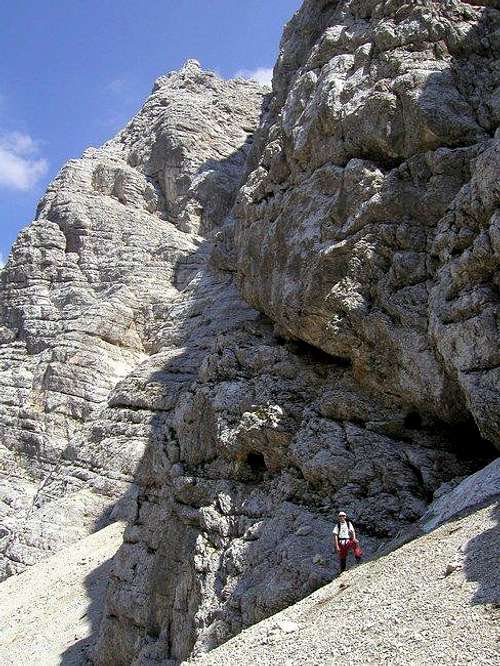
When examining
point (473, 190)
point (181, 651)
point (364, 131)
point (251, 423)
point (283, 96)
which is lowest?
point (181, 651)

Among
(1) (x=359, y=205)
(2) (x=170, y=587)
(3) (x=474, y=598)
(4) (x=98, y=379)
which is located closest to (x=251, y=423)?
(2) (x=170, y=587)

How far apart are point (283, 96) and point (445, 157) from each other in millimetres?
20334

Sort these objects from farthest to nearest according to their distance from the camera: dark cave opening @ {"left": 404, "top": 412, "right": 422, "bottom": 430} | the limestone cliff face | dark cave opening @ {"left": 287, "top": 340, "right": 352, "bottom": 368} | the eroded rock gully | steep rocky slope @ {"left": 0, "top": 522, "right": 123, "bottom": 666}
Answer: the limestone cliff face
steep rocky slope @ {"left": 0, "top": 522, "right": 123, "bottom": 666}
dark cave opening @ {"left": 287, "top": 340, "right": 352, "bottom": 368}
dark cave opening @ {"left": 404, "top": 412, "right": 422, "bottom": 430}
the eroded rock gully

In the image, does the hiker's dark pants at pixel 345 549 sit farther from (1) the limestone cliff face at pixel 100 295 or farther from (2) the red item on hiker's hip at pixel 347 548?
(1) the limestone cliff face at pixel 100 295

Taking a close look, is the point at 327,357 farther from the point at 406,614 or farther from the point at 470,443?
the point at 406,614

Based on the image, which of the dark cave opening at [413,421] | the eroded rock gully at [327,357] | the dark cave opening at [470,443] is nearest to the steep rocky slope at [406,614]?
the eroded rock gully at [327,357]

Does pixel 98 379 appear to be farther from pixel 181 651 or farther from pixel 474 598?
pixel 474 598

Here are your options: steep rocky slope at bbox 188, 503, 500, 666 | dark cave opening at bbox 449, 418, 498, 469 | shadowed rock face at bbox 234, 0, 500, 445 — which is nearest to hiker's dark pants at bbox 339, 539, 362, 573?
steep rocky slope at bbox 188, 503, 500, 666

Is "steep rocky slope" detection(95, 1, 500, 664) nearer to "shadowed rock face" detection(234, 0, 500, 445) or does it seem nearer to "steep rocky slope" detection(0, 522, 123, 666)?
"shadowed rock face" detection(234, 0, 500, 445)

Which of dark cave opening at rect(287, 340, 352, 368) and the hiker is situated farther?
dark cave opening at rect(287, 340, 352, 368)

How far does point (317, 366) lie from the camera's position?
74.9 feet

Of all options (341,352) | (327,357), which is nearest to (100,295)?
(327,357)

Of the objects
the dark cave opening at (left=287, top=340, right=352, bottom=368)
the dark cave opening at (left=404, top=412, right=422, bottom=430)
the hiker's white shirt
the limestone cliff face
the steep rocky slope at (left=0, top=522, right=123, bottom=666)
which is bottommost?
the steep rocky slope at (left=0, top=522, right=123, bottom=666)

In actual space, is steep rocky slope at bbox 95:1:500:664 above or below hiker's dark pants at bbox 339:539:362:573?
above
